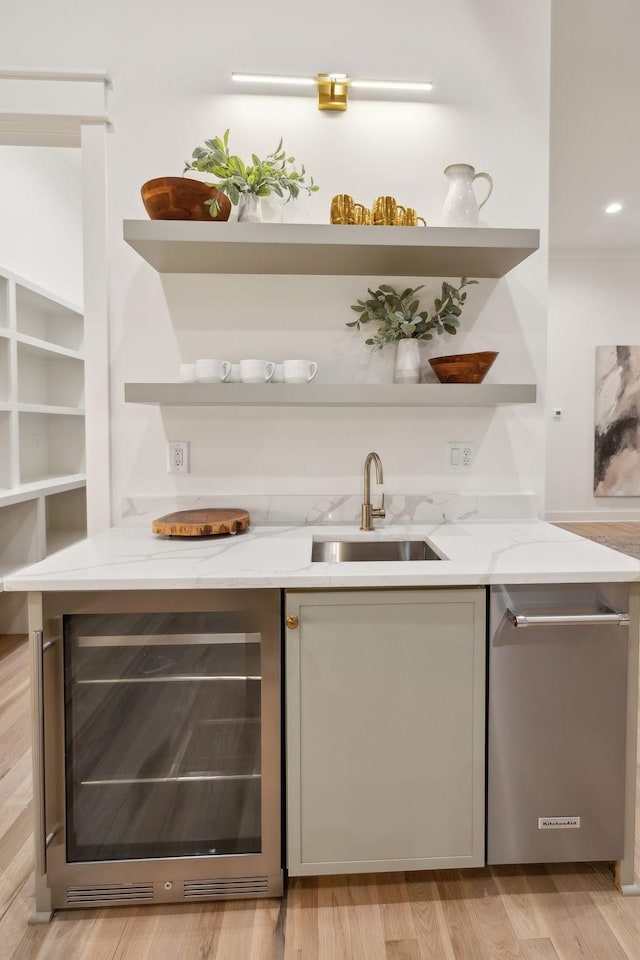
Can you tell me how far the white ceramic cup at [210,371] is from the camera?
6.00ft

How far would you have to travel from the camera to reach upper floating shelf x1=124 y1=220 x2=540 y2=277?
1.70m

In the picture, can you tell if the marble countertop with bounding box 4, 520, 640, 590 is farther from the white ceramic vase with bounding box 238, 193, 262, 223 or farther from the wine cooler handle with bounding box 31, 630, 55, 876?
the white ceramic vase with bounding box 238, 193, 262, 223

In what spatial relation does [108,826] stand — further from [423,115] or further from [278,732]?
[423,115]

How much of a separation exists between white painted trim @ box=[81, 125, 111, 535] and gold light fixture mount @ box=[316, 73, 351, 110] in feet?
2.54

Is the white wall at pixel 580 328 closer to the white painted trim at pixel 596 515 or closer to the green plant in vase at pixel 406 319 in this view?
the white painted trim at pixel 596 515

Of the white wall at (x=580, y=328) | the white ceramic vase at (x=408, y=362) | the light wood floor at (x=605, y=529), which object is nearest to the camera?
the white ceramic vase at (x=408, y=362)

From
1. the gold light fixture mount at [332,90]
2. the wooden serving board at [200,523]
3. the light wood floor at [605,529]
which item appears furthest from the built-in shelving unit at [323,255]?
the light wood floor at [605,529]

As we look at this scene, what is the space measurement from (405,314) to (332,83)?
2.79 feet

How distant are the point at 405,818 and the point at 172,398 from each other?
1363mm

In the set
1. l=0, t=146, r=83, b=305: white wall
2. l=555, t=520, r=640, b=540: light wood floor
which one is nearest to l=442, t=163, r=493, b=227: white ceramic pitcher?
l=0, t=146, r=83, b=305: white wall

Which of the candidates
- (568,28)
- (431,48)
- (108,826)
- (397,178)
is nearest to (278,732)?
(108,826)

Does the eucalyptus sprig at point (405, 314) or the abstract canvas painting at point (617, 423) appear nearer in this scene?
the eucalyptus sprig at point (405, 314)

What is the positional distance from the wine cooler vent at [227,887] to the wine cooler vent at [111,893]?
10 centimetres

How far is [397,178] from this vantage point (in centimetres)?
208
